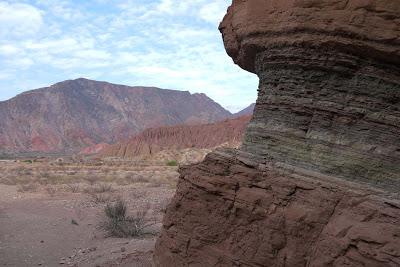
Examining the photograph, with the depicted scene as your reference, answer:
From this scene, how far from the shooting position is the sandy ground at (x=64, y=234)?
9.66 m

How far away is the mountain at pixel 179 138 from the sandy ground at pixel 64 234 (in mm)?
54774

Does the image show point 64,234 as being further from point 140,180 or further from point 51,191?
point 140,180

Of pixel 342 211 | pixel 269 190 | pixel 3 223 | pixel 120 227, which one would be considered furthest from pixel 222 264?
pixel 3 223

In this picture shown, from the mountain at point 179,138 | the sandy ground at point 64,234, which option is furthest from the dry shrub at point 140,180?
the mountain at point 179,138

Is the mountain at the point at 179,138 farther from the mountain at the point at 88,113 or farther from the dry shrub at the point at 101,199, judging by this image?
the dry shrub at the point at 101,199

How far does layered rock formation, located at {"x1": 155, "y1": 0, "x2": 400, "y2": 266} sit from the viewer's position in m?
4.84

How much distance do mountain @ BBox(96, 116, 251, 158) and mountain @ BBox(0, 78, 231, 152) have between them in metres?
37.8

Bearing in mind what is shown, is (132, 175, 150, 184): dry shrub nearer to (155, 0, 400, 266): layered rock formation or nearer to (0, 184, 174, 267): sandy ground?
(0, 184, 174, 267): sandy ground

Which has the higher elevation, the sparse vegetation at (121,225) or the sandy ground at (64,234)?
the sparse vegetation at (121,225)

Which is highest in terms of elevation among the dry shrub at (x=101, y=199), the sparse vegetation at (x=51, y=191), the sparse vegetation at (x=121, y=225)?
the sparse vegetation at (x=121, y=225)

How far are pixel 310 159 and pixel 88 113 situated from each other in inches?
5222

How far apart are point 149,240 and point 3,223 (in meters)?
5.23

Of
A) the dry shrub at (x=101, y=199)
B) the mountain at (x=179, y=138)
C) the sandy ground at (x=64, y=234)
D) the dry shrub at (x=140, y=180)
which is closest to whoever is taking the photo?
the sandy ground at (x=64, y=234)

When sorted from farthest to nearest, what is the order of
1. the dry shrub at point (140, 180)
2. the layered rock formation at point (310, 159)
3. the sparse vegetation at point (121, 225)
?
the dry shrub at point (140, 180), the sparse vegetation at point (121, 225), the layered rock formation at point (310, 159)
